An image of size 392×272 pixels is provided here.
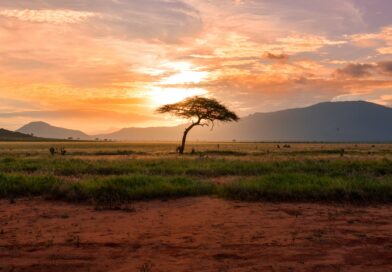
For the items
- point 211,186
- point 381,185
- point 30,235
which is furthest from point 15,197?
point 381,185

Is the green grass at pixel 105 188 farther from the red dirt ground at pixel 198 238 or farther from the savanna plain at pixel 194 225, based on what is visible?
the red dirt ground at pixel 198 238

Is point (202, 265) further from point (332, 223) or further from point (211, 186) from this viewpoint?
point (211, 186)

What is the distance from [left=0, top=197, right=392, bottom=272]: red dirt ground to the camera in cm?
788

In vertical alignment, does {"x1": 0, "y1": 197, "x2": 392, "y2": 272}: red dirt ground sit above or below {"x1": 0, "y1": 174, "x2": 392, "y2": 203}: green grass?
below

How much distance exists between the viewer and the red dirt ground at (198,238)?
310 inches

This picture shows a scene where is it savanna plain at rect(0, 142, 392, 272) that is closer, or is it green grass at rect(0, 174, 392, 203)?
savanna plain at rect(0, 142, 392, 272)

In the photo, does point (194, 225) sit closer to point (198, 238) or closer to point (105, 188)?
point (198, 238)

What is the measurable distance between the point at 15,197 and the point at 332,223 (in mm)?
12205

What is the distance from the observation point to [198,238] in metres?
9.76

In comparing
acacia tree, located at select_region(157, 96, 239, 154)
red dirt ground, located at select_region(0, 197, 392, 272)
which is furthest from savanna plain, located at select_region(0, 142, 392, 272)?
acacia tree, located at select_region(157, 96, 239, 154)

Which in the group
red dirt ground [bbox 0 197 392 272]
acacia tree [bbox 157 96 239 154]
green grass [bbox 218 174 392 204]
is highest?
acacia tree [bbox 157 96 239 154]

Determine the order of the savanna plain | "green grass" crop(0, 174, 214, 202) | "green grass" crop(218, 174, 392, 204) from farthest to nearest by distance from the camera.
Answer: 1. "green grass" crop(0, 174, 214, 202)
2. "green grass" crop(218, 174, 392, 204)
3. the savanna plain

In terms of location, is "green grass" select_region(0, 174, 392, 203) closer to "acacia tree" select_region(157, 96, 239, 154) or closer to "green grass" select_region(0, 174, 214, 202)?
"green grass" select_region(0, 174, 214, 202)

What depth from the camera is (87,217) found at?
1259 centimetres
